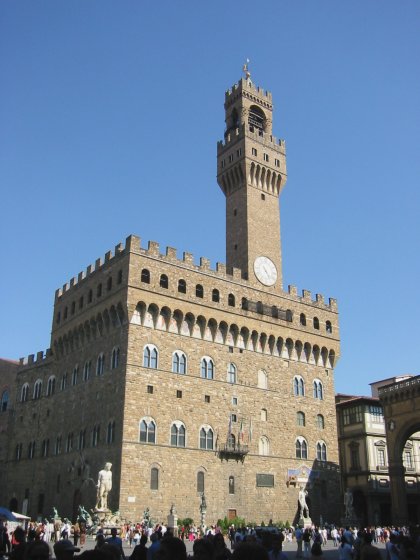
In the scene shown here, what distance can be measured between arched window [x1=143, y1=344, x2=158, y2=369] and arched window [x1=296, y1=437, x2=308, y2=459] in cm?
1315

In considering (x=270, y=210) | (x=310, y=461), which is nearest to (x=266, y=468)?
(x=310, y=461)

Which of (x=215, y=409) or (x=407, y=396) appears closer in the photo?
(x=215, y=409)

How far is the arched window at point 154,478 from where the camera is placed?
3488cm

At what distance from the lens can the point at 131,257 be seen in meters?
38.2

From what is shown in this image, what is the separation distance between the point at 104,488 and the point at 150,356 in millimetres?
8702

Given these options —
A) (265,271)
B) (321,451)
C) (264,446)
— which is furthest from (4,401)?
(321,451)

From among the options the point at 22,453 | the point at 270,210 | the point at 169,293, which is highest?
the point at 270,210

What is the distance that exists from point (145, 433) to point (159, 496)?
3.70m

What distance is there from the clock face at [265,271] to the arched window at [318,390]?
8.52m

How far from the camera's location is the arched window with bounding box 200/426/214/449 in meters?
38.2

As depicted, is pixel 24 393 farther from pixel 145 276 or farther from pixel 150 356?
pixel 145 276

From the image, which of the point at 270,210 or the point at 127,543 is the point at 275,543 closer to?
the point at 127,543

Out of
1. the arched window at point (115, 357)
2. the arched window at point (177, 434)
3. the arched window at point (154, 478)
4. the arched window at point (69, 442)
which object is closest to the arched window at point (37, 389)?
the arched window at point (69, 442)

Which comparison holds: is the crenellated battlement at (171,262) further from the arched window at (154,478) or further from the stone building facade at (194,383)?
the arched window at (154,478)
